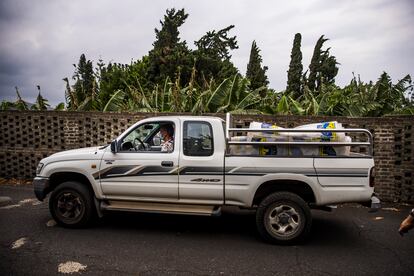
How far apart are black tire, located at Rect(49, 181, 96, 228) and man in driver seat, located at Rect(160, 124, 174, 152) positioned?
5.00 feet

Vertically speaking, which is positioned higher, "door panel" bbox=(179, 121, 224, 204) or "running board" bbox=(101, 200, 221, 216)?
"door panel" bbox=(179, 121, 224, 204)

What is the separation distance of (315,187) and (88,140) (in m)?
7.05

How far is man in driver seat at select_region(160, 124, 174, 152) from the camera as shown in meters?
5.32

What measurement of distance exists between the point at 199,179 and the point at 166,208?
738mm

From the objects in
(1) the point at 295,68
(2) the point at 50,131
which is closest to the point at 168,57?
(1) the point at 295,68

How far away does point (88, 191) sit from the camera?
5.41 metres

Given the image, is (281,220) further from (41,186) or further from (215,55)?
(215,55)

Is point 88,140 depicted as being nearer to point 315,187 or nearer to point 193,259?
point 193,259

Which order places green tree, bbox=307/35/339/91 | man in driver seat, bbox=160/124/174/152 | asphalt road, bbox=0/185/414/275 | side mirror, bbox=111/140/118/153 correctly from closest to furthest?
asphalt road, bbox=0/185/414/275 < side mirror, bbox=111/140/118/153 < man in driver seat, bbox=160/124/174/152 < green tree, bbox=307/35/339/91

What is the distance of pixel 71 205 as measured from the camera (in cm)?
543

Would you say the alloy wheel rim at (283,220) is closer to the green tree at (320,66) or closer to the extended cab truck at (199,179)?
the extended cab truck at (199,179)

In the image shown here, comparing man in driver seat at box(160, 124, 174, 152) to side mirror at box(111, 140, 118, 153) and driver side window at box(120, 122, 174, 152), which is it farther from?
side mirror at box(111, 140, 118, 153)

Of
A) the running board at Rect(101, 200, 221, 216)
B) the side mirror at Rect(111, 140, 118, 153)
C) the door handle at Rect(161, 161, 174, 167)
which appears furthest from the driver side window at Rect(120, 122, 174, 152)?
the running board at Rect(101, 200, 221, 216)

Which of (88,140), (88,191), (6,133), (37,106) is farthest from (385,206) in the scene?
(37,106)
